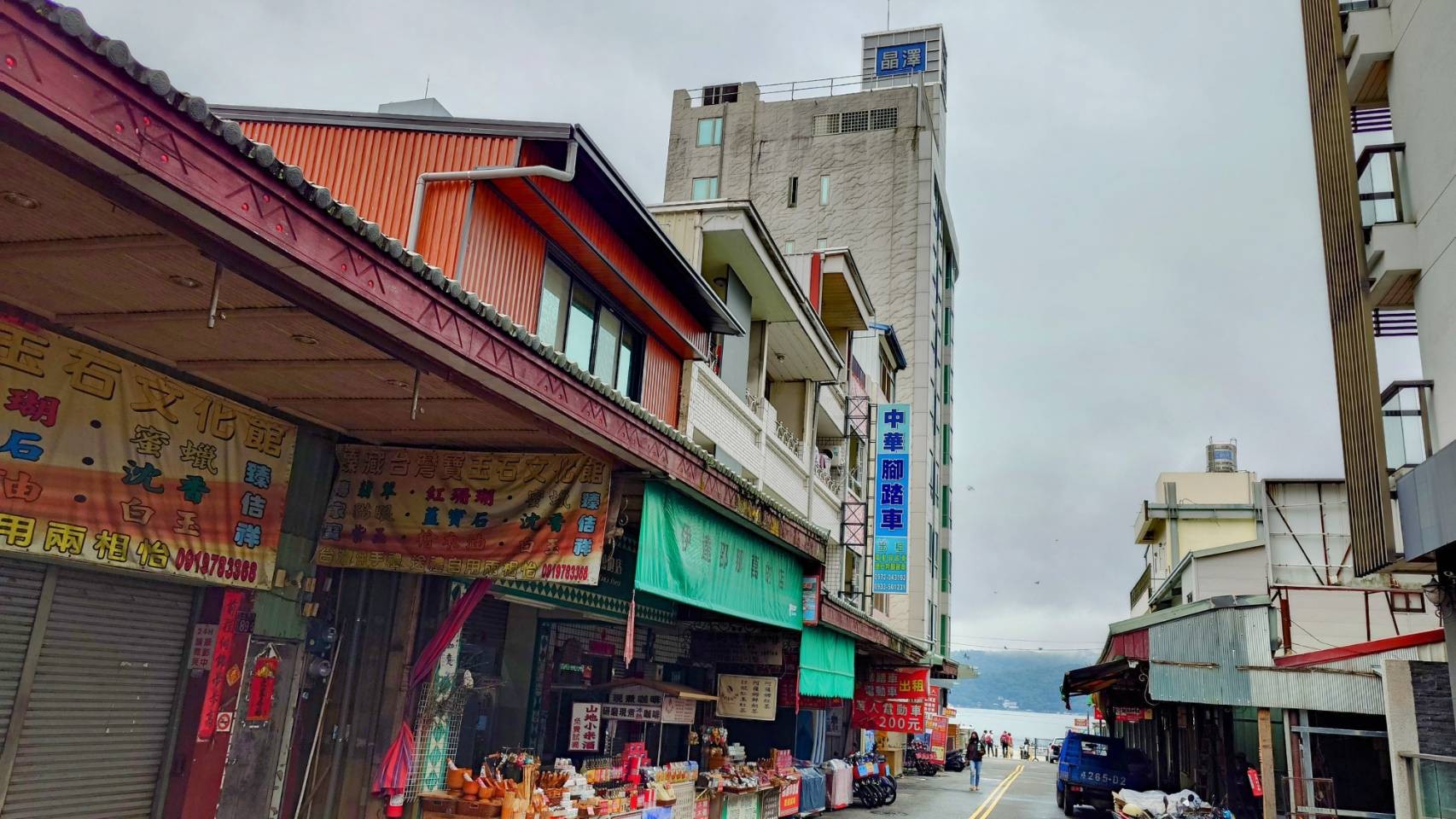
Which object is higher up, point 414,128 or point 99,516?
point 414,128

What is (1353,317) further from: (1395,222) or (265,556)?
(265,556)

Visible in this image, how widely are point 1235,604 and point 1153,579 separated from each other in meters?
33.4

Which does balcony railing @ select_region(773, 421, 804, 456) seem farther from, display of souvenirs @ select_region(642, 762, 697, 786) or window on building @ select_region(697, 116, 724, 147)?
window on building @ select_region(697, 116, 724, 147)

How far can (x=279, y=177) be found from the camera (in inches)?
218

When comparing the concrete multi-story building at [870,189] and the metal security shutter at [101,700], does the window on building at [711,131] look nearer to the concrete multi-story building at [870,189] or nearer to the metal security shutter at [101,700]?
the concrete multi-story building at [870,189]

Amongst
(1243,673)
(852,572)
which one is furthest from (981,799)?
(1243,673)

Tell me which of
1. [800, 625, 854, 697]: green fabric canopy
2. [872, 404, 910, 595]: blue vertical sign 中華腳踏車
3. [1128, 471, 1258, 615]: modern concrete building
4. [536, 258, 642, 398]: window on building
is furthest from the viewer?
[1128, 471, 1258, 615]: modern concrete building

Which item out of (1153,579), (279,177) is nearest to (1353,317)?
A: (279,177)

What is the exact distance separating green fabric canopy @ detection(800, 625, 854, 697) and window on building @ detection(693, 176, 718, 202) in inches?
1345

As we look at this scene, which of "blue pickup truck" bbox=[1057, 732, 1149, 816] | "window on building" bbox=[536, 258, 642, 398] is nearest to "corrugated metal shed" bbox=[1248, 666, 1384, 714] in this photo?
"blue pickup truck" bbox=[1057, 732, 1149, 816]

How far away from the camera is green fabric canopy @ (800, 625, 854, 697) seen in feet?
60.8

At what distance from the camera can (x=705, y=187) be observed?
5209 cm

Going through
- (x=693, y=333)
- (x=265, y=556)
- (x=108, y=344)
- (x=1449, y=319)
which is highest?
(x=693, y=333)

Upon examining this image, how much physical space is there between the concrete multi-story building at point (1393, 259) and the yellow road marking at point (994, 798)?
14935mm
